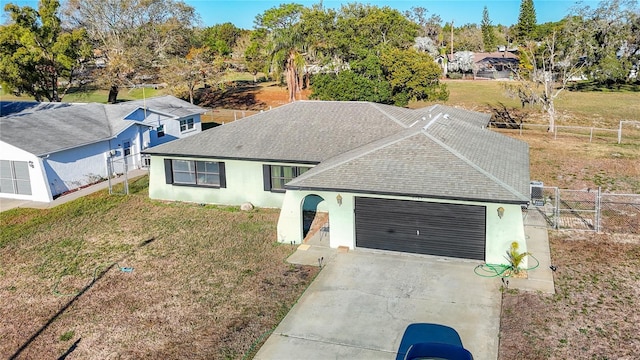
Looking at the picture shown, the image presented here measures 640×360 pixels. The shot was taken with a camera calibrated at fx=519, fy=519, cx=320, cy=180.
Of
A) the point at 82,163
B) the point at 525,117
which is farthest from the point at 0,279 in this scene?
the point at 525,117

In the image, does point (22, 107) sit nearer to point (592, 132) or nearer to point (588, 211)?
point (588, 211)

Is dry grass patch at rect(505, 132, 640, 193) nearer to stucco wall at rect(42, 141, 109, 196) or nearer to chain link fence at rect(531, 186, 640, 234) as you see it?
chain link fence at rect(531, 186, 640, 234)

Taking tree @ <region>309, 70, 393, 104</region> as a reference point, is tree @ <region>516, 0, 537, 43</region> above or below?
above

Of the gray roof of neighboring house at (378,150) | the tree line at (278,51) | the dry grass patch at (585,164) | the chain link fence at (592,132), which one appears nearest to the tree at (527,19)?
the tree line at (278,51)

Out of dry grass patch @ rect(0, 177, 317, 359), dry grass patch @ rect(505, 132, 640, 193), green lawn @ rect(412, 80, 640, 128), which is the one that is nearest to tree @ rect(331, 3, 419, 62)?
green lawn @ rect(412, 80, 640, 128)

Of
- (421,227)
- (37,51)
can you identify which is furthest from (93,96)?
(421,227)

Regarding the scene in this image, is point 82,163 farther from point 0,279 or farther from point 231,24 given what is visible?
point 231,24
